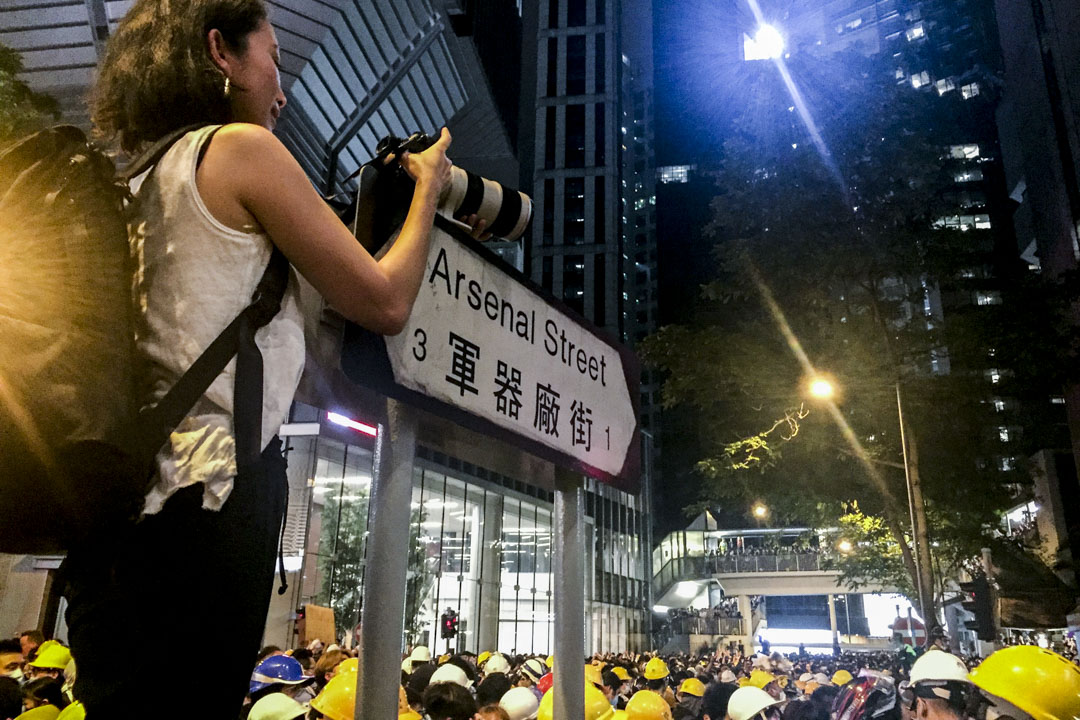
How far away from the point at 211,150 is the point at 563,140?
71980 millimetres

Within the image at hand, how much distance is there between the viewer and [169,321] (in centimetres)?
117

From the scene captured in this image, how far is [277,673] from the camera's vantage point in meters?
6.96

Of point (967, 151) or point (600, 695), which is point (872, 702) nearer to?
point (600, 695)

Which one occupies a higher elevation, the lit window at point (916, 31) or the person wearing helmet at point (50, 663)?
the lit window at point (916, 31)

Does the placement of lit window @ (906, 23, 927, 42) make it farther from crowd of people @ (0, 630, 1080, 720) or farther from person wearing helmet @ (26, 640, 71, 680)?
person wearing helmet @ (26, 640, 71, 680)

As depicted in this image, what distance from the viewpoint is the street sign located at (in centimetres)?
179

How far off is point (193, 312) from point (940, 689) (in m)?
6.01

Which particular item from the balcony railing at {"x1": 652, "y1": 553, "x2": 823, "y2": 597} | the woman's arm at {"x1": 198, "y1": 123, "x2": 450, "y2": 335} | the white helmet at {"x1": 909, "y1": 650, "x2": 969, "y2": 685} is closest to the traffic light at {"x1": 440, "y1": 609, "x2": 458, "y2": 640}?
the white helmet at {"x1": 909, "y1": 650, "x2": 969, "y2": 685}

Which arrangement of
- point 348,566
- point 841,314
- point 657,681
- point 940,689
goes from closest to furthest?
1. point 940,689
2. point 657,681
3. point 841,314
4. point 348,566

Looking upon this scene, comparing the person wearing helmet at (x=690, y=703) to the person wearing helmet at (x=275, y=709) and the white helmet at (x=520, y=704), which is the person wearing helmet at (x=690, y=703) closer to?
the white helmet at (x=520, y=704)

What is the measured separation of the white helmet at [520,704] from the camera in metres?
6.79

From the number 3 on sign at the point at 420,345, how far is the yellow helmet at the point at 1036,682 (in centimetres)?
518

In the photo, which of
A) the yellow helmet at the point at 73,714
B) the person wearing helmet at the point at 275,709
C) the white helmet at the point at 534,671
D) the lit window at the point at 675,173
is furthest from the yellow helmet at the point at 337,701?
the lit window at the point at 675,173

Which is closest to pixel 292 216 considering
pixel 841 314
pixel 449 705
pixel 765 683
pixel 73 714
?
pixel 73 714
